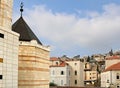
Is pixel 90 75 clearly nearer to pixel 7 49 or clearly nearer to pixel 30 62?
pixel 30 62

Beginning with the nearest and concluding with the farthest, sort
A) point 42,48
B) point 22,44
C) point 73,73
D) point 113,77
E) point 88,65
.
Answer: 1. point 22,44
2. point 42,48
3. point 113,77
4. point 73,73
5. point 88,65

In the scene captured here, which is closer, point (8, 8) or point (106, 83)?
point (8, 8)

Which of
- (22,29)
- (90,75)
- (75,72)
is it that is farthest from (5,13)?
(90,75)

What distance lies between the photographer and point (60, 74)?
53.5 metres

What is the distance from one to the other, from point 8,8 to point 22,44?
11.6ft

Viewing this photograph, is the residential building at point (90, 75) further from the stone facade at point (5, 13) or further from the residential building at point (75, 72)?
the stone facade at point (5, 13)

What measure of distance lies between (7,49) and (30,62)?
4088mm

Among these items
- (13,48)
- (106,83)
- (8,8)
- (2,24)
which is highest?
(8,8)

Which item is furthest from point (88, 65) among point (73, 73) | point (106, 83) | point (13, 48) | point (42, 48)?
point (13, 48)

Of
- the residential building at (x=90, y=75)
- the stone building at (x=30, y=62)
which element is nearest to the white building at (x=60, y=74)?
the residential building at (x=90, y=75)

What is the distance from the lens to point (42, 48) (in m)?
20.2

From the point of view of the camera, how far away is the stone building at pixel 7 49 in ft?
46.0

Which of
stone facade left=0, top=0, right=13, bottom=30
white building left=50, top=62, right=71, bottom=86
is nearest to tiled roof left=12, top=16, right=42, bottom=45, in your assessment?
stone facade left=0, top=0, right=13, bottom=30

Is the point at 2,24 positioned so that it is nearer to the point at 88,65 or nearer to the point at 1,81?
the point at 1,81
